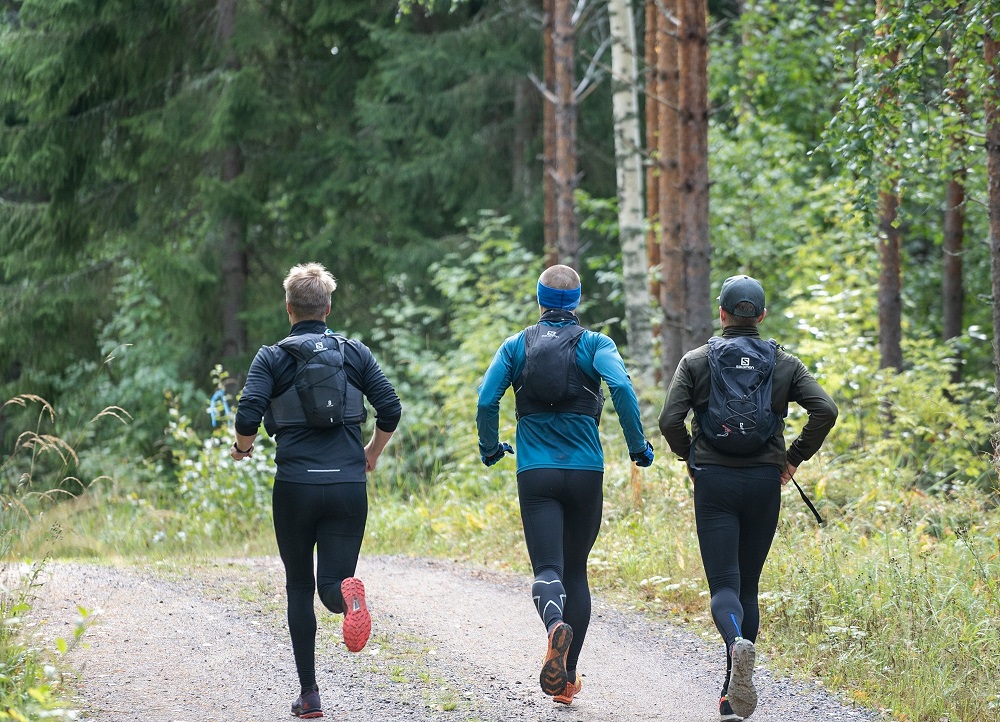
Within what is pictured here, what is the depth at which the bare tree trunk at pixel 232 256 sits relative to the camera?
1956cm

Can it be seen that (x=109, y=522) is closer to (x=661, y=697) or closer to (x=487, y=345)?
(x=487, y=345)

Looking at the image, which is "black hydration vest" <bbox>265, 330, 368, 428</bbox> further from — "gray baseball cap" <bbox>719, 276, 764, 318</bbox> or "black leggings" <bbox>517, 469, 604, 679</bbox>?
"gray baseball cap" <bbox>719, 276, 764, 318</bbox>

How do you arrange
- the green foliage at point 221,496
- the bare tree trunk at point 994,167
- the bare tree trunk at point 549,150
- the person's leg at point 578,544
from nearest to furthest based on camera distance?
the person's leg at point 578,544 < the bare tree trunk at point 994,167 < the green foliage at point 221,496 < the bare tree trunk at point 549,150

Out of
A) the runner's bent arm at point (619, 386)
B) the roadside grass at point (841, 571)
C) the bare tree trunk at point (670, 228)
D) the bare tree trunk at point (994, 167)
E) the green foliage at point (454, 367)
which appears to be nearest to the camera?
the runner's bent arm at point (619, 386)

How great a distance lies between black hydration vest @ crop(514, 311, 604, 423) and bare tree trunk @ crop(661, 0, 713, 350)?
580cm

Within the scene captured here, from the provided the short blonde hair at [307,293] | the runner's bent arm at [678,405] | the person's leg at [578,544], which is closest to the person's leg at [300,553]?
the short blonde hair at [307,293]

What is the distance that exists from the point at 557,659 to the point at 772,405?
1.53 meters

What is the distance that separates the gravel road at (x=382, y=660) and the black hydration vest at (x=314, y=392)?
131 cm

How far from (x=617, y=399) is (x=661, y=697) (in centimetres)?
170

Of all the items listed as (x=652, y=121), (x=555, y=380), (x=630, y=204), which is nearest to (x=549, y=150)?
(x=652, y=121)

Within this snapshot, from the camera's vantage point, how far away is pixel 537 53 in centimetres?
2009

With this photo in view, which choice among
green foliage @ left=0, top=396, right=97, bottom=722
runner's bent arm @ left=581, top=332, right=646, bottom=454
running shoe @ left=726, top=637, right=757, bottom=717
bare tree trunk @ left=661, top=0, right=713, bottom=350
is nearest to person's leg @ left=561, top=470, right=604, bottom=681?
runner's bent arm @ left=581, top=332, right=646, bottom=454

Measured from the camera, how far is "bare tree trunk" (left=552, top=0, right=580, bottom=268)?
16359 millimetres

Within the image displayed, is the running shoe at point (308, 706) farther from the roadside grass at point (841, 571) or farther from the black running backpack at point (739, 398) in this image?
the roadside grass at point (841, 571)
